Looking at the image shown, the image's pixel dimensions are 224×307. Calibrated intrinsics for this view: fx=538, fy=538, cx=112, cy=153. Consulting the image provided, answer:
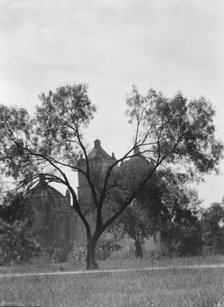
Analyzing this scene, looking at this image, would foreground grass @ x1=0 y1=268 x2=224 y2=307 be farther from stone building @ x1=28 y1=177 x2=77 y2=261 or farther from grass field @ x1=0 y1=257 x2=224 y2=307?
stone building @ x1=28 y1=177 x2=77 y2=261

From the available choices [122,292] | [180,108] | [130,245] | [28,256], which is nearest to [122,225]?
[130,245]

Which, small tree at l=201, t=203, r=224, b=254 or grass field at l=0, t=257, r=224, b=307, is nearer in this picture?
grass field at l=0, t=257, r=224, b=307

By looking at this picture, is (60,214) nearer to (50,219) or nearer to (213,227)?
(50,219)

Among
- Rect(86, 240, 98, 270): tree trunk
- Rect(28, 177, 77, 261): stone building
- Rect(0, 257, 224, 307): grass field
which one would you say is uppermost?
Rect(28, 177, 77, 261): stone building

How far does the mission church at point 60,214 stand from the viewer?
31.9 m

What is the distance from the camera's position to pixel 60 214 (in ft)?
156

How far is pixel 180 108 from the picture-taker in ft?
96.2

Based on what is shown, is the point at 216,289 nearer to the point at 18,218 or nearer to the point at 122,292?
the point at 122,292

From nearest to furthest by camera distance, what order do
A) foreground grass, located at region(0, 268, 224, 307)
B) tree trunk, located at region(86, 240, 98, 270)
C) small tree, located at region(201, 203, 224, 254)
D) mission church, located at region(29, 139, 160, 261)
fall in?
foreground grass, located at region(0, 268, 224, 307)
tree trunk, located at region(86, 240, 98, 270)
mission church, located at region(29, 139, 160, 261)
small tree, located at region(201, 203, 224, 254)

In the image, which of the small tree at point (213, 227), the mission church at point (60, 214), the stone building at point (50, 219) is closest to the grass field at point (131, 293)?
the stone building at point (50, 219)

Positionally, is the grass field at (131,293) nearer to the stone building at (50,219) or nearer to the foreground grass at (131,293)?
the foreground grass at (131,293)

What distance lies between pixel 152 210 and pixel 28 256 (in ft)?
36.6

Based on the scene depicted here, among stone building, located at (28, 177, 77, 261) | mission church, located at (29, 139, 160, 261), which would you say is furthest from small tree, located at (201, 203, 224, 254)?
stone building, located at (28, 177, 77, 261)

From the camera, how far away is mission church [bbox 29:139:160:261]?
3188cm
